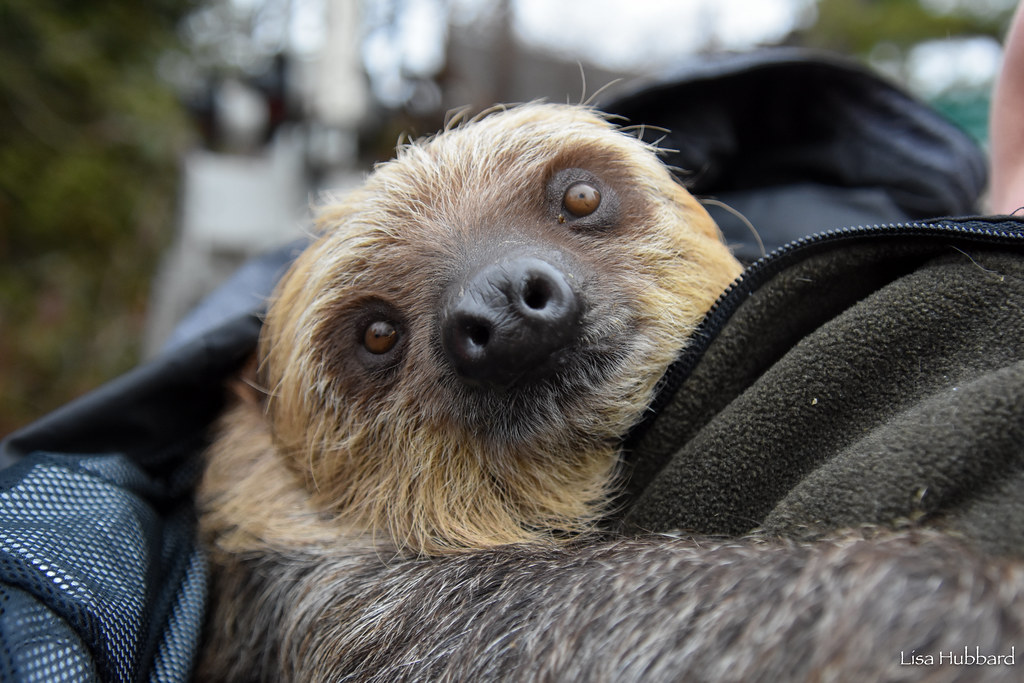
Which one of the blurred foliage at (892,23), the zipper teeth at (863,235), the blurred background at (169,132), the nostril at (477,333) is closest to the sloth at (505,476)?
the nostril at (477,333)

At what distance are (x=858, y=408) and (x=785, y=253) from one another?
0.32 meters

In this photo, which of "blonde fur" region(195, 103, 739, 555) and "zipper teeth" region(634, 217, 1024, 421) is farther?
"blonde fur" region(195, 103, 739, 555)

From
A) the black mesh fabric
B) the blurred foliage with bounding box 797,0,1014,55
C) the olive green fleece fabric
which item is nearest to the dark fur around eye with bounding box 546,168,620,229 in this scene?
the olive green fleece fabric

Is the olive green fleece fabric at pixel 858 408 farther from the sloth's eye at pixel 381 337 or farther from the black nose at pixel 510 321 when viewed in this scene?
the sloth's eye at pixel 381 337

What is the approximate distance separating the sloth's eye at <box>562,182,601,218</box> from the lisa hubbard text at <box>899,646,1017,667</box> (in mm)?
1078

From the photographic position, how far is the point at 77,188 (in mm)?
5891

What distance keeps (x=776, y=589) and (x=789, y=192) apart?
1.59 m

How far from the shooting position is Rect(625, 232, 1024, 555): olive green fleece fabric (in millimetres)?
911

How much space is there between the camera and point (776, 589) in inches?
36.7

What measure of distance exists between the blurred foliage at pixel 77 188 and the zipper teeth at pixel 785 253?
607cm

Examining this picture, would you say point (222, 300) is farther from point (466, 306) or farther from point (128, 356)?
point (128, 356)

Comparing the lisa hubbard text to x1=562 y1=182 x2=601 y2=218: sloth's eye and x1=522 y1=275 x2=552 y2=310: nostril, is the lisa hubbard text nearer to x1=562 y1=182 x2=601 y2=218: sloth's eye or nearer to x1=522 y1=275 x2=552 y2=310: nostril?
x1=522 y1=275 x2=552 y2=310: nostril

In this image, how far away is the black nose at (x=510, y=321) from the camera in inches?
47.5

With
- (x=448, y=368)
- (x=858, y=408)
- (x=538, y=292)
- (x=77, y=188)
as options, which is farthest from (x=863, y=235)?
(x=77, y=188)
